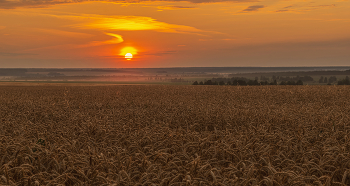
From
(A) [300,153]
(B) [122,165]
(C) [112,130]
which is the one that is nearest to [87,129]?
(C) [112,130]

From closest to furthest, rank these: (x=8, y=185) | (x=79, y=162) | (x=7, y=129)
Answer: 1. (x=8, y=185)
2. (x=79, y=162)
3. (x=7, y=129)

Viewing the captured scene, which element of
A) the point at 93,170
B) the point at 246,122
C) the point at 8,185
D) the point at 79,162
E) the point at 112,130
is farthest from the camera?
the point at 246,122

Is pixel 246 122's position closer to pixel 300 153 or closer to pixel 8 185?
pixel 300 153

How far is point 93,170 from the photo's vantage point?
402cm

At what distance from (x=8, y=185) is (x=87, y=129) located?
3915 mm

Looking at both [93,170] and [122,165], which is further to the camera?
[122,165]

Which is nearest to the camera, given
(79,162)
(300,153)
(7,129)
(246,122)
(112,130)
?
(79,162)

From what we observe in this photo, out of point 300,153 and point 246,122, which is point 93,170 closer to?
point 300,153

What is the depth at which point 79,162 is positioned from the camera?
429cm

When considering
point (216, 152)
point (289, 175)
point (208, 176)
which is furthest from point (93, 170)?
point (289, 175)

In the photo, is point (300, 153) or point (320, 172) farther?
point (300, 153)

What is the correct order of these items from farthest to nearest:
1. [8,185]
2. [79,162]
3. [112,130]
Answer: [112,130] < [79,162] < [8,185]

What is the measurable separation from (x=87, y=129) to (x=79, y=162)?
3187mm

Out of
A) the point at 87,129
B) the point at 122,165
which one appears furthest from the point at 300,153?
the point at 87,129
